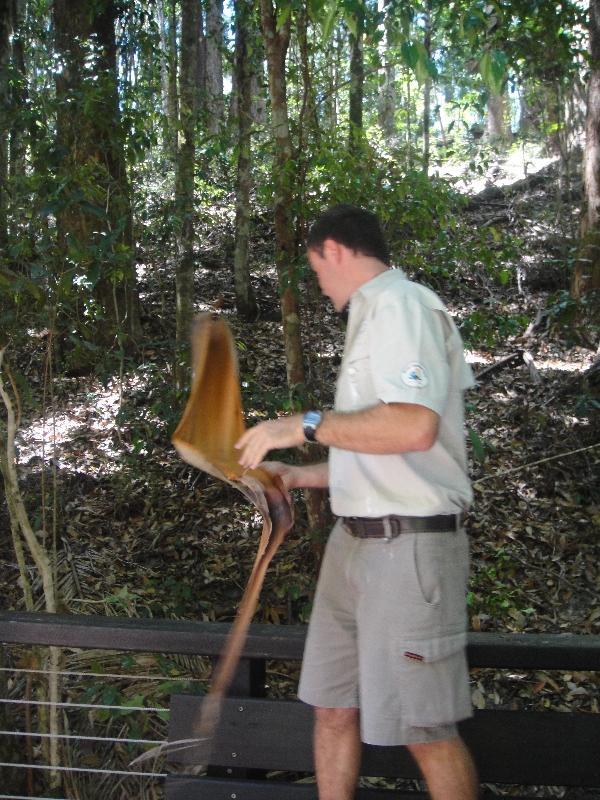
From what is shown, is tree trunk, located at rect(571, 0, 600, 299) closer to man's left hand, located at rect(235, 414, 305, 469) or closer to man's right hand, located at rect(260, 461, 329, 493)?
man's right hand, located at rect(260, 461, 329, 493)

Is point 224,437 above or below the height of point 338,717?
above

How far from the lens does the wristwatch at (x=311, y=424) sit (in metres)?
2.34

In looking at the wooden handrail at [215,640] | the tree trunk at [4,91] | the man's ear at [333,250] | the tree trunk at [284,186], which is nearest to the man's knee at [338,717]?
the wooden handrail at [215,640]

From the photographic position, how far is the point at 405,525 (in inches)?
92.3

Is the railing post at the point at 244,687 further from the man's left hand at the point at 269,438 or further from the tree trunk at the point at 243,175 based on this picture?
the tree trunk at the point at 243,175

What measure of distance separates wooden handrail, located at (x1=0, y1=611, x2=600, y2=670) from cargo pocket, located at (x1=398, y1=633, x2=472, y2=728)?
39cm

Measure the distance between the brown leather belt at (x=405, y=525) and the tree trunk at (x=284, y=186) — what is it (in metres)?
2.49

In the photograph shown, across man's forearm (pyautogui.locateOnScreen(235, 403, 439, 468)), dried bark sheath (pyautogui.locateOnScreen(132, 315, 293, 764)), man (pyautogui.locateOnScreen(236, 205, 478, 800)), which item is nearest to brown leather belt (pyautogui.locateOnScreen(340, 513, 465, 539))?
man (pyautogui.locateOnScreen(236, 205, 478, 800))

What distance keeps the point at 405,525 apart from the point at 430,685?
408 mm

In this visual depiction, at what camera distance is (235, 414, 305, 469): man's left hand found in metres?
2.35

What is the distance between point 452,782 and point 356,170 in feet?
11.9

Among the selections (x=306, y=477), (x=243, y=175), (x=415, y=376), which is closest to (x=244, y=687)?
(x=306, y=477)

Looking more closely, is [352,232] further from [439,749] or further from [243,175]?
[243,175]

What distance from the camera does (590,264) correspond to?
Result: 9.12 m
